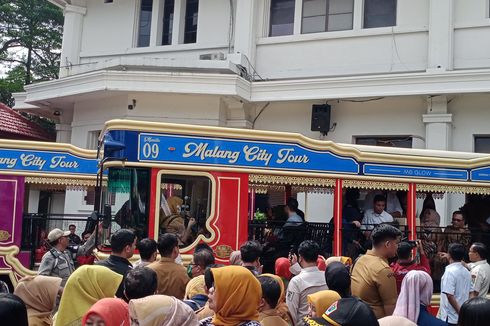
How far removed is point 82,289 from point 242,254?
1.85 meters

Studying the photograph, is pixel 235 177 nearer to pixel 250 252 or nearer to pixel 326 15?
pixel 250 252

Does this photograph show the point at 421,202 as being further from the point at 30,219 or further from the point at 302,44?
the point at 30,219

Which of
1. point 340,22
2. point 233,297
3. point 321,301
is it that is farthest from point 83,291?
point 340,22

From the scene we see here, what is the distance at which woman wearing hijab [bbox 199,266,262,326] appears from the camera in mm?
3225

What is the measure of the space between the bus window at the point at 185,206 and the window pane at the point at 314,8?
7.85 metres

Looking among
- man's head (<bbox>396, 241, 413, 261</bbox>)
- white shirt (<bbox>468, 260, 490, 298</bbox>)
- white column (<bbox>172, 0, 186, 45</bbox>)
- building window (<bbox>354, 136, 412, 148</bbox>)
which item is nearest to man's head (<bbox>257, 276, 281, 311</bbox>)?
man's head (<bbox>396, 241, 413, 261</bbox>)

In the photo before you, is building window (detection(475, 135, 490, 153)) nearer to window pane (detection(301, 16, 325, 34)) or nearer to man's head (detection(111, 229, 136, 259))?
window pane (detection(301, 16, 325, 34))

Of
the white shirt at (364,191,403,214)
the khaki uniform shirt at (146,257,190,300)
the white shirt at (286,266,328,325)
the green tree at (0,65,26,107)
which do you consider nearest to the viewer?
the white shirt at (286,266,328,325)

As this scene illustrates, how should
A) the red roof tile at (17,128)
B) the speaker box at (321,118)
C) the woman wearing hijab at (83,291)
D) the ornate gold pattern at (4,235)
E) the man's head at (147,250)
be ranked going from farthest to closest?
1. the red roof tile at (17,128)
2. the speaker box at (321,118)
3. the ornate gold pattern at (4,235)
4. the man's head at (147,250)
5. the woman wearing hijab at (83,291)

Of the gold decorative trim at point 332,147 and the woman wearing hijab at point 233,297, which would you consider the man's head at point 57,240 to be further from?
the woman wearing hijab at point 233,297

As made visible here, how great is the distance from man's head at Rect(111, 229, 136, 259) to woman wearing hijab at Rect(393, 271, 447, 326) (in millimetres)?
2385

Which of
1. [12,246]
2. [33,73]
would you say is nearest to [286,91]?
[12,246]

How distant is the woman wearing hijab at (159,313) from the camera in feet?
10.2

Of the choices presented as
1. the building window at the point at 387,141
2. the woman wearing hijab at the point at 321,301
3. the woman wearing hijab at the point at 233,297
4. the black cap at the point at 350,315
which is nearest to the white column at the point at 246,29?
the building window at the point at 387,141
